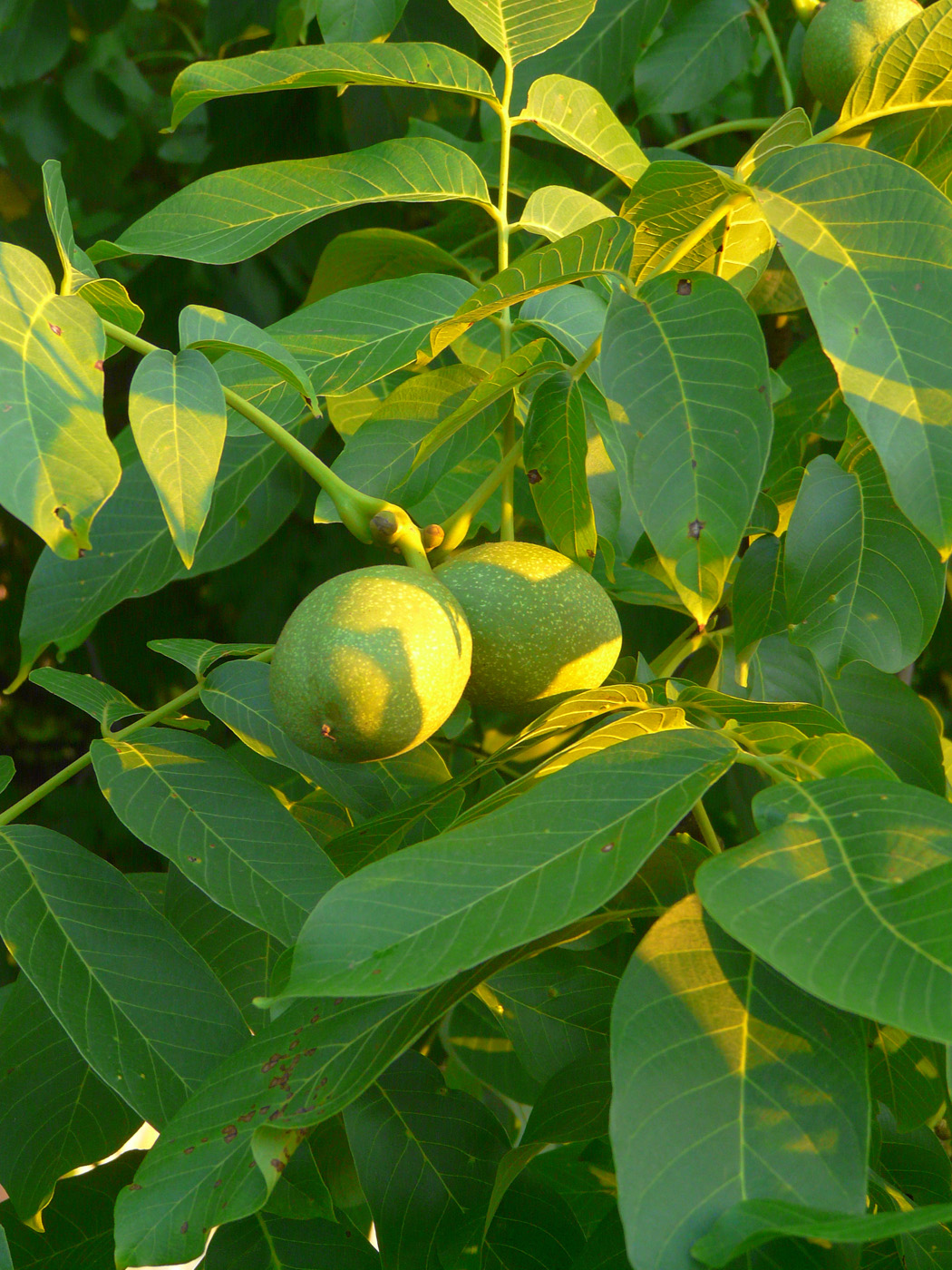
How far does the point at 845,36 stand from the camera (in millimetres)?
1151

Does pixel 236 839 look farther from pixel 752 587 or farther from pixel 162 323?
pixel 162 323

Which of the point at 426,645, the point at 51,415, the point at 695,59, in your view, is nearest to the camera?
the point at 51,415

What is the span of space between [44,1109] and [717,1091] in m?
0.56

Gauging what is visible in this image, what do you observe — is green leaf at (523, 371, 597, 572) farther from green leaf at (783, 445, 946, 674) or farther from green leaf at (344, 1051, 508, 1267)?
green leaf at (344, 1051, 508, 1267)

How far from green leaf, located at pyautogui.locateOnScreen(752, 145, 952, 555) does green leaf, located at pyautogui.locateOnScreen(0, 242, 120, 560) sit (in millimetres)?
408

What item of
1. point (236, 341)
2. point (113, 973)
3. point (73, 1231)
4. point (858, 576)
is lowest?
point (73, 1231)

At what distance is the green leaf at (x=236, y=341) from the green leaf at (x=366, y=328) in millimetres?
137

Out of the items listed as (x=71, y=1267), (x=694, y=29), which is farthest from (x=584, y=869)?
(x=694, y=29)

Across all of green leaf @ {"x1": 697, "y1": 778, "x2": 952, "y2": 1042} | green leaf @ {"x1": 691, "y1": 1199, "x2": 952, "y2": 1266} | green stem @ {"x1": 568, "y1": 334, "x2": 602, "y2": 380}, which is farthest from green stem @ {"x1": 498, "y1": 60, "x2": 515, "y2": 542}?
green leaf @ {"x1": 691, "y1": 1199, "x2": 952, "y2": 1266}

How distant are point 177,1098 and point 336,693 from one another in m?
0.27

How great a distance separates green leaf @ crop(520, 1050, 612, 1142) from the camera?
771 mm

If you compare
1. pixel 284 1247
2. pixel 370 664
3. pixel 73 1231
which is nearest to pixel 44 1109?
pixel 73 1231

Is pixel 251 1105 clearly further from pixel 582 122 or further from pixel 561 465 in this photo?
pixel 582 122

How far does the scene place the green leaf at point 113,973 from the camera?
0.70 metres
